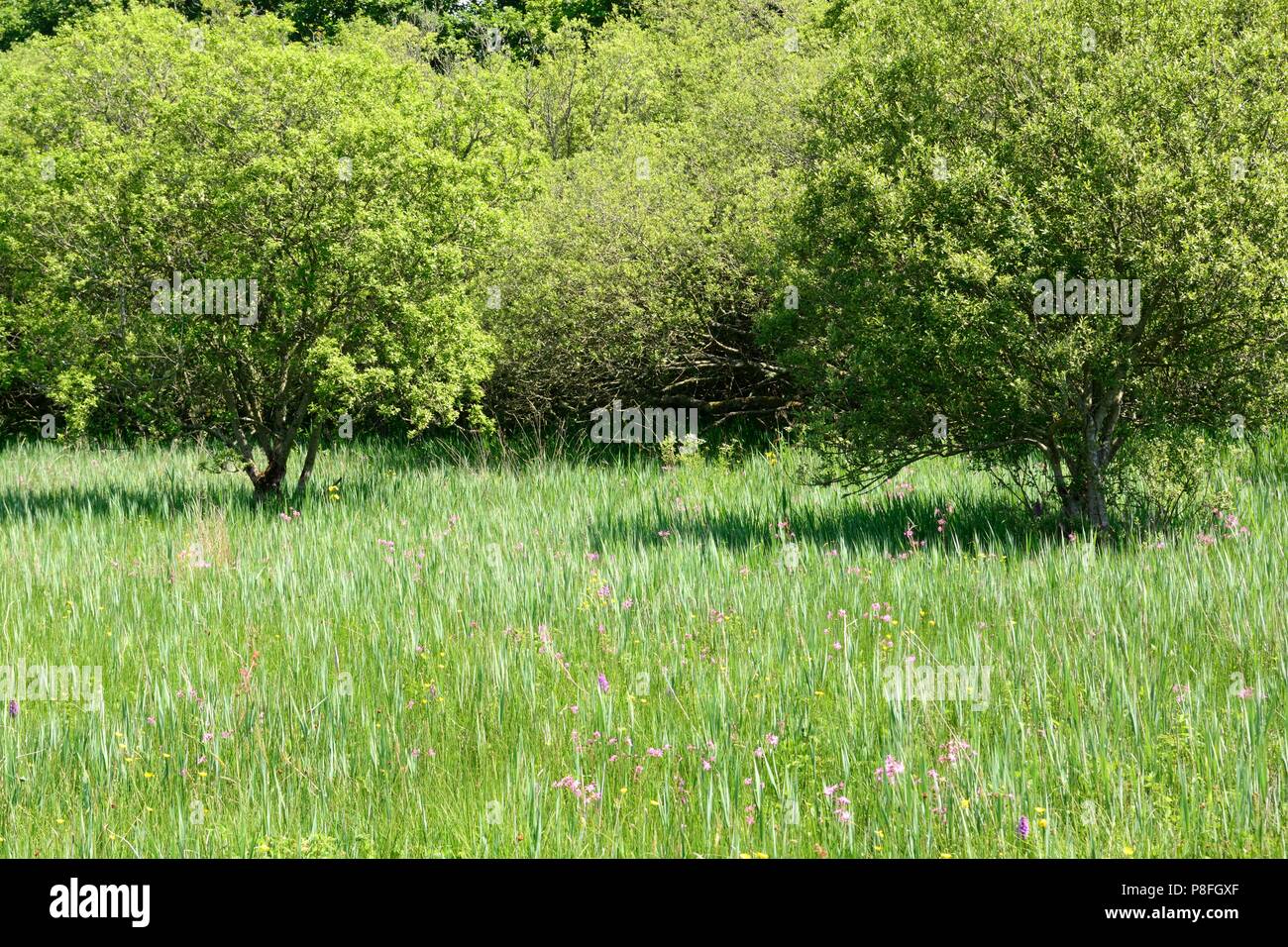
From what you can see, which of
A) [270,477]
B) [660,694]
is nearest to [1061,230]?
[660,694]

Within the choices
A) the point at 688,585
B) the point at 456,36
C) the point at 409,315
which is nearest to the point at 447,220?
the point at 409,315

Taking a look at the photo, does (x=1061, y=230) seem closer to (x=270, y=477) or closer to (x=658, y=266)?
(x=658, y=266)

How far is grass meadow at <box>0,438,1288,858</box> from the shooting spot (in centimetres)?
472

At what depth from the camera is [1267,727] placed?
5477 millimetres

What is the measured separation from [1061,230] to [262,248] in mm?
8908

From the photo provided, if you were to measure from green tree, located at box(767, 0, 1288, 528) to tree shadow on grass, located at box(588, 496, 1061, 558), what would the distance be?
1.85 ft

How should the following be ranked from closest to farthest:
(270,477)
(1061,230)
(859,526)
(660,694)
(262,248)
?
(660,694)
(1061,230)
(859,526)
(262,248)
(270,477)

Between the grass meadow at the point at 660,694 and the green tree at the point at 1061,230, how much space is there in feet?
3.62

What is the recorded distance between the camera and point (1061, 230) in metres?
9.58

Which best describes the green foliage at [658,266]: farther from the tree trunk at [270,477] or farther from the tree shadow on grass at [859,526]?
the tree shadow on grass at [859,526]

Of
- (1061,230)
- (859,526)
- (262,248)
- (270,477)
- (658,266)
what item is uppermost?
(658,266)

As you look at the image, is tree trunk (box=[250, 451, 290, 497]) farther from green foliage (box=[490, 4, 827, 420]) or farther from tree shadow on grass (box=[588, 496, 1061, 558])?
tree shadow on grass (box=[588, 496, 1061, 558])

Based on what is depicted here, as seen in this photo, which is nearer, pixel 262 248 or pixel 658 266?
pixel 262 248
